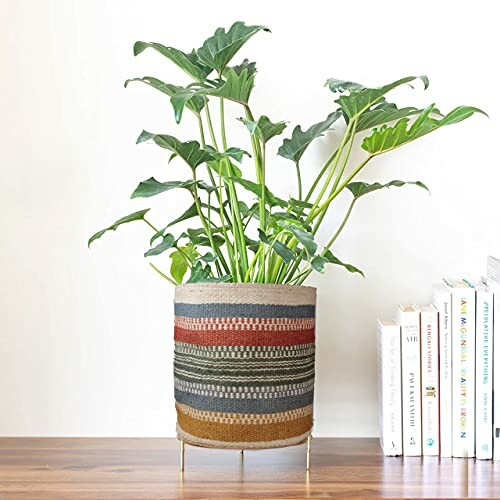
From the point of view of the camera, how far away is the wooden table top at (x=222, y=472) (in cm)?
120

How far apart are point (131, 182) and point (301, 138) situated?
36 cm

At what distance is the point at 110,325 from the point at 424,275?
0.61 m

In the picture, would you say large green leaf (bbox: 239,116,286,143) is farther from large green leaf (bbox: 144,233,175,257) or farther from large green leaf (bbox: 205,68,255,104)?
large green leaf (bbox: 144,233,175,257)

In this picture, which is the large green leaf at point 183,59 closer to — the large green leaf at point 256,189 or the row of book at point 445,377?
the large green leaf at point 256,189

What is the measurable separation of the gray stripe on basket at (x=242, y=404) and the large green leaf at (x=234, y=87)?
0.46 metres

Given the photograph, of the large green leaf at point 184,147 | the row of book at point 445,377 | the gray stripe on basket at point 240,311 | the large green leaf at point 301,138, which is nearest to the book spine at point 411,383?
the row of book at point 445,377

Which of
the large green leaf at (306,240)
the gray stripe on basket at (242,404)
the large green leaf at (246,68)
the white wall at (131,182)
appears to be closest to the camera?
the large green leaf at (306,240)

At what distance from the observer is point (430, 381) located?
1.40 meters

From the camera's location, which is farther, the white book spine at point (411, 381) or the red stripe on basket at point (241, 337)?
the white book spine at point (411, 381)

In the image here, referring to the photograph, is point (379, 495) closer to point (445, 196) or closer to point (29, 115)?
point (445, 196)

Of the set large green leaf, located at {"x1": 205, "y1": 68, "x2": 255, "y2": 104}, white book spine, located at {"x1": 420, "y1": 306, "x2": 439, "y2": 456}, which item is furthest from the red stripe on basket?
large green leaf, located at {"x1": 205, "y1": 68, "x2": 255, "y2": 104}

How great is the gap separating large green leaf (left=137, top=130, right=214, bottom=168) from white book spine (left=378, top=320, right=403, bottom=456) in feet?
1.40

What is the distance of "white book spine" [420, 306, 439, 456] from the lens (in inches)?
54.8

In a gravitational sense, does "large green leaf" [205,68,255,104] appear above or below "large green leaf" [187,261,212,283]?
above
